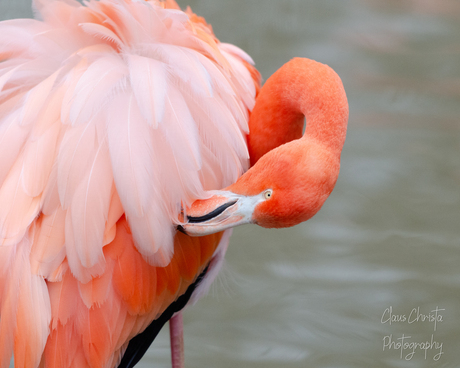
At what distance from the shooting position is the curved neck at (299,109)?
209cm

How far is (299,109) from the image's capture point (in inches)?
89.6

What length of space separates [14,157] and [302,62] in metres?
1.07

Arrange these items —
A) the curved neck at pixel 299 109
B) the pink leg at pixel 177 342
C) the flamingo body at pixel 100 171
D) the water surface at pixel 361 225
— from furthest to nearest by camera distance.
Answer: the water surface at pixel 361 225, the pink leg at pixel 177 342, the curved neck at pixel 299 109, the flamingo body at pixel 100 171

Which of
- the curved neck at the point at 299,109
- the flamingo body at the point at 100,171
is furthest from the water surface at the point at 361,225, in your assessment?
the flamingo body at the point at 100,171

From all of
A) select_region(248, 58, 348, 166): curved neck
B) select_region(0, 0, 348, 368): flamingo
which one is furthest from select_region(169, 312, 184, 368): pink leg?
select_region(248, 58, 348, 166): curved neck

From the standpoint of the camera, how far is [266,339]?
3172 mm

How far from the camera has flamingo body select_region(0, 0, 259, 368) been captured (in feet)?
5.99

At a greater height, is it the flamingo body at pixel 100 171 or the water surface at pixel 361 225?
the flamingo body at pixel 100 171

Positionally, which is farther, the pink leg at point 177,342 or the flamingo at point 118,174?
the pink leg at point 177,342

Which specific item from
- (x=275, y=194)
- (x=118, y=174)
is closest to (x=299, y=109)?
(x=275, y=194)

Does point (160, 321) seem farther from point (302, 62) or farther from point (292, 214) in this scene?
point (302, 62)

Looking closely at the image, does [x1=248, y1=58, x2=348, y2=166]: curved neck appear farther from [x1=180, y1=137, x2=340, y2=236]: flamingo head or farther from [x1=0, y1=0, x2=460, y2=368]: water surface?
[x1=0, y1=0, x2=460, y2=368]: water surface

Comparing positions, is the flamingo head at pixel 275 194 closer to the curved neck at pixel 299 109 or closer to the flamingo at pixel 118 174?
the flamingo at pixel 118 174

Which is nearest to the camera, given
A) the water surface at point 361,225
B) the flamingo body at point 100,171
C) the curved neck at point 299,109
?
the flamingo body at point 100,171
